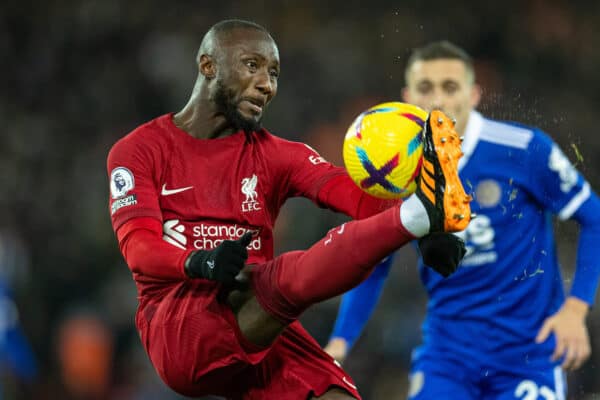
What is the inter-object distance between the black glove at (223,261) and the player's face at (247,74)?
0.66m

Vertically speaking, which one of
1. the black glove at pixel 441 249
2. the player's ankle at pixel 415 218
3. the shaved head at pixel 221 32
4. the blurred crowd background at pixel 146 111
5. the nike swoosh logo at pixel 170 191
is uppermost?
the shaved head at pixel 221 32

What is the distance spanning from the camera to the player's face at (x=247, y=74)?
3.78 m

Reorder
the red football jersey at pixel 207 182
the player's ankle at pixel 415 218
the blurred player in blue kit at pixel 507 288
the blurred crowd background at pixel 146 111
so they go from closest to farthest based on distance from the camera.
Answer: the player's ankle at pixel 415 218, the red football jersey at pixel 207 182, the blurred player in blue kit at pixel 507 288, the blurred crowd background at pixel 146 111

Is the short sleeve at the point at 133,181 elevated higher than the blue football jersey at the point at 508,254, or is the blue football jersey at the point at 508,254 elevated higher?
the short sleeve at the point at 133,181

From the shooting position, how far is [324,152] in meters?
9.12

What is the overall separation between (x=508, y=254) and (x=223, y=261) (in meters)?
1.86

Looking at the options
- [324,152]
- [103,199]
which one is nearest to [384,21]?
[324,152]

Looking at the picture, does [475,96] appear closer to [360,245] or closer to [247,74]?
[247,74]

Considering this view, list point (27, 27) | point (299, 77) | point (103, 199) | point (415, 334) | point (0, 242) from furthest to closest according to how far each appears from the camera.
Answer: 1. point (27, 27)
2. point (299, 77)
3. point (103, 199)
4. point (0, 242)
5. point (415, 334)

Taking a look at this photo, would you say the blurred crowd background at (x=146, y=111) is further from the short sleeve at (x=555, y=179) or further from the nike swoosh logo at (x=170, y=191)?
the nike swoosh logo at (x=170, y=191)

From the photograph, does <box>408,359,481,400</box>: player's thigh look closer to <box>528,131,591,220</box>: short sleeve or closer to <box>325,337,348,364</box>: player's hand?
<box>325,337,348,364</box>: player's hand

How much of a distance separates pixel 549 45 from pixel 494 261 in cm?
606

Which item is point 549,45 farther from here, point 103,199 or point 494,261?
point 494,261

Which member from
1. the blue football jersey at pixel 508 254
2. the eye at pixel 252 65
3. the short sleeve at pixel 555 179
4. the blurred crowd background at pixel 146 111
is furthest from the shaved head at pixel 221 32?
the blurred crowd background at pixel 146 111
